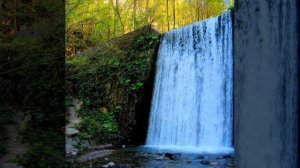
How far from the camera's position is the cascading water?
27.6 ft

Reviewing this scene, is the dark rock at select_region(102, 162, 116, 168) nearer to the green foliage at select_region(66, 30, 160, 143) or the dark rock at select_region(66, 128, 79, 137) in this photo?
the dark rock at select_region(66, 128, 79, 137)

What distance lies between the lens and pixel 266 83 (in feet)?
1.64

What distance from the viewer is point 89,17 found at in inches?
363

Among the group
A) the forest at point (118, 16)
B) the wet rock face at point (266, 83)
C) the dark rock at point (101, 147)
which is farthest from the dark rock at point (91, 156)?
the wet rock face at point (266, 83)

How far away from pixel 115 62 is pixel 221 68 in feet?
8.14

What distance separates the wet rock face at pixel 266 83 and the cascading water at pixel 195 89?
765 centimetres

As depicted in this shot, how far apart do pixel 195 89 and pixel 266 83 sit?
8.53 meters

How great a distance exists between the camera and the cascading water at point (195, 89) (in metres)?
8.42

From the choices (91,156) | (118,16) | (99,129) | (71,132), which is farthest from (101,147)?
(118,16)

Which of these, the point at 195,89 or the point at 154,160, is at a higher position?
the point at 195,89

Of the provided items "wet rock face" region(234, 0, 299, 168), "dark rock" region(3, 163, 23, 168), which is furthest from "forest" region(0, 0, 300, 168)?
"wet rock face" region(234, 0, 299, 168)

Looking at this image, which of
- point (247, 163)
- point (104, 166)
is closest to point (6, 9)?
point (104, 166)

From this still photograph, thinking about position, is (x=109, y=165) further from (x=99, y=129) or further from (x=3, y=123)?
(x=99, y=129)

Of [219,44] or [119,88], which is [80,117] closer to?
[119,88]
